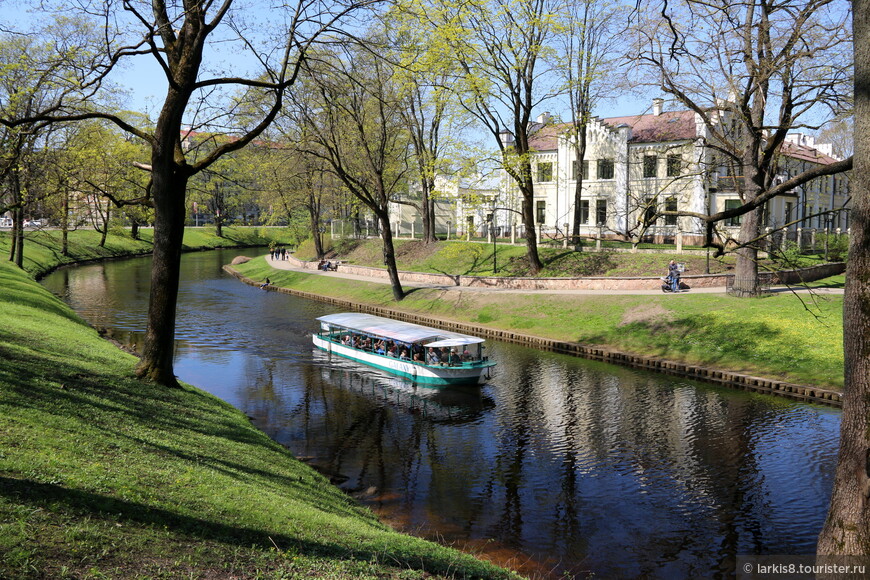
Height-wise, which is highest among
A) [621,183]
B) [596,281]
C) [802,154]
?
[802,154]

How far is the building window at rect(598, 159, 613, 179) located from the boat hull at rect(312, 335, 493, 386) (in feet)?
114

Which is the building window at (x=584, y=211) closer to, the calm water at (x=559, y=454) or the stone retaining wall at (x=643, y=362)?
the stone retaining wall at (x=643, y=362)

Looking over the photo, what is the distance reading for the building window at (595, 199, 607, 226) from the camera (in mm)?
58438

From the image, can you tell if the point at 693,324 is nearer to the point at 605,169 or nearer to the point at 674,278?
the point at 674,278

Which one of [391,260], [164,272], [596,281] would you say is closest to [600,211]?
[596,281]

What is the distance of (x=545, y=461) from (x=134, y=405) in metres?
11.5

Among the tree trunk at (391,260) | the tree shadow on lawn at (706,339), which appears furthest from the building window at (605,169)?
the tree shadow on lawn at (706,339)

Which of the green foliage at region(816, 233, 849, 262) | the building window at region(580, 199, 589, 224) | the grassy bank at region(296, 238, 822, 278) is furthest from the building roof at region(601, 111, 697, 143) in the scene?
the green foliage at region(816, 233, 849, 262)

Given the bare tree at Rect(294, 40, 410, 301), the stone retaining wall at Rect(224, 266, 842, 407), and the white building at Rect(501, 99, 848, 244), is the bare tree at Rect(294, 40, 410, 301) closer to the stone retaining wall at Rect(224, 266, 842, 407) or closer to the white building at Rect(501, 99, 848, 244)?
the stone retaining wall at Rect(224, 266, 842, 407)

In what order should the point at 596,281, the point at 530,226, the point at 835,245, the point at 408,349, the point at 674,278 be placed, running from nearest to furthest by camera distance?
1. the point at 408,349
2. the point at 674,278
3. the point at 596,281
4. the point at 530,226
5. the point at 835,245

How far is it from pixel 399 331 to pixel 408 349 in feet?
4.22

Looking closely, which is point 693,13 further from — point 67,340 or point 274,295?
point 274,295

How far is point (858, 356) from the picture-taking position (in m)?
8.55

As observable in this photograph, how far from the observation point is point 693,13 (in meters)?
11.6
